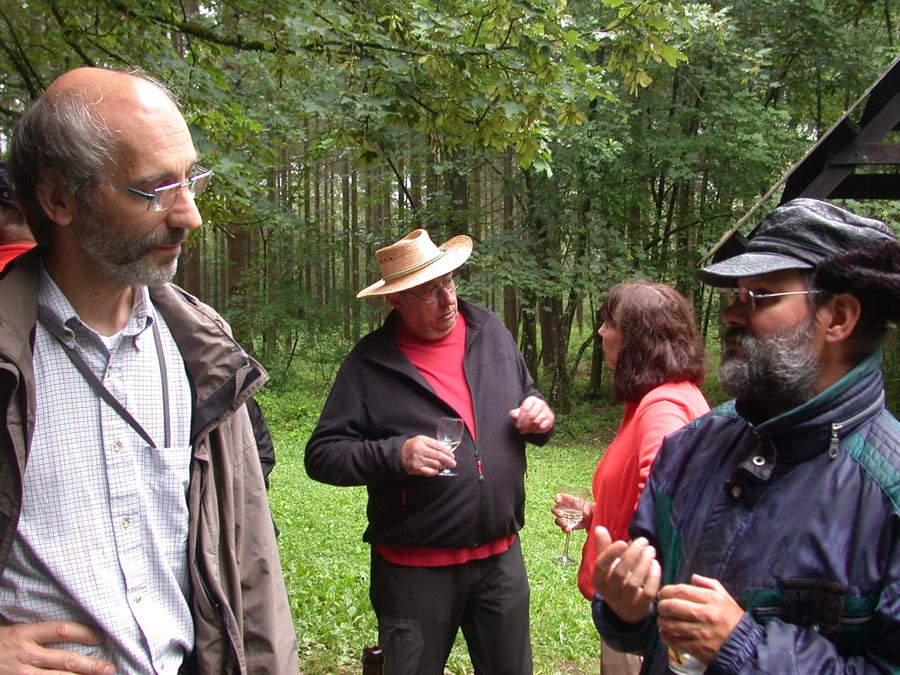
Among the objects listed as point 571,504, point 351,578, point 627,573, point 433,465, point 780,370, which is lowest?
point 351,578

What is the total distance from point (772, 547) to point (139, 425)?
152 centimetres

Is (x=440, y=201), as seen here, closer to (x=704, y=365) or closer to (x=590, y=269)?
(x=590, y=269)

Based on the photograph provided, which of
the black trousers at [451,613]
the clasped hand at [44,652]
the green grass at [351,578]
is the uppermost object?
the clasped hand at [44,652]

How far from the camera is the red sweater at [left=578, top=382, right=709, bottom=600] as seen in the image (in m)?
2.61

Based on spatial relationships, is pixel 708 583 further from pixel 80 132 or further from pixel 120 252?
pixel 80 132

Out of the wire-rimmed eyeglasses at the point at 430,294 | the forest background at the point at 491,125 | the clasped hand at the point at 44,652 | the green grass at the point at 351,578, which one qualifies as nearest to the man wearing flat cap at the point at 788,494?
the clasped hand at the point at 44,652

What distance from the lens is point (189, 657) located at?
188cm

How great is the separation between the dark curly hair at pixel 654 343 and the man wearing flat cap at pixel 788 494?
2.93 feet

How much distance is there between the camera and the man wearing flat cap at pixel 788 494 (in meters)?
1.48

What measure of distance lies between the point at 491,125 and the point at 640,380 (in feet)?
9.29

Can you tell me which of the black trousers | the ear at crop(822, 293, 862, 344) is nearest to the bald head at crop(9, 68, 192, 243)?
the ear at crop(822, 293, 862, 344)

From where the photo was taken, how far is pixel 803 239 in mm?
1736

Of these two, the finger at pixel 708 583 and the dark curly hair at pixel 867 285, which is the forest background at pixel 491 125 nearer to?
the dark curly hair at pixel 867 285

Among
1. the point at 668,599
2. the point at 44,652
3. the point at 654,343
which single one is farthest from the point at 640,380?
the point at 44,652
